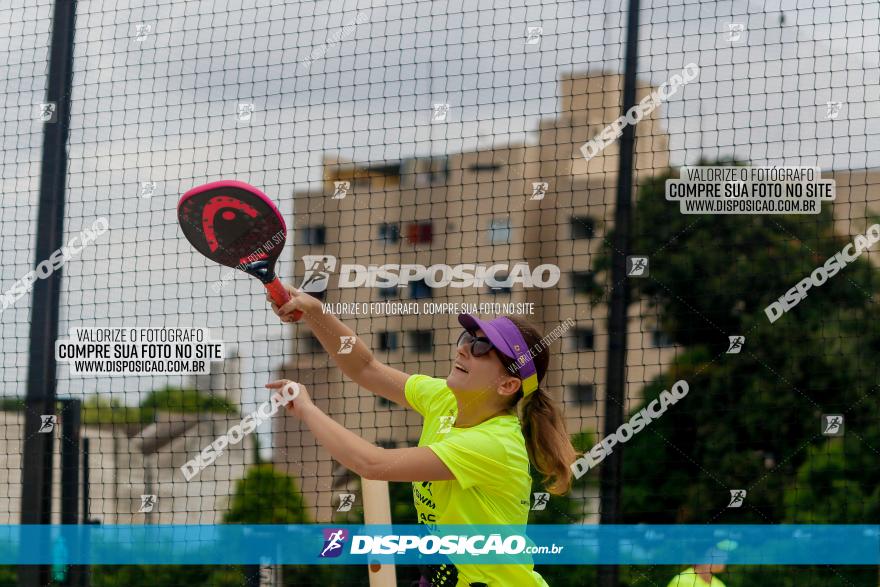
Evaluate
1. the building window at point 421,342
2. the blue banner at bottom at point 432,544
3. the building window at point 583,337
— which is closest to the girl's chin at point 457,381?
the blue banner at bottom at point 432,544

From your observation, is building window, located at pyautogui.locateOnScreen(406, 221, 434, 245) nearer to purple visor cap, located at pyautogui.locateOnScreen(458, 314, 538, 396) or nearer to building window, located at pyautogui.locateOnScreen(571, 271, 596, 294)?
building window, located at pyautogui.locateOnScreen(571, 271, 596, 294)

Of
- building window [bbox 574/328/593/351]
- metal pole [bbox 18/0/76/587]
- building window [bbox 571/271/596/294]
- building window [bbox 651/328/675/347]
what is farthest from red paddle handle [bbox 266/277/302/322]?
building window [bbox 651/328/675/347]

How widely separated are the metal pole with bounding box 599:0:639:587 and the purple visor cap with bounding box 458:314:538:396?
106 inches

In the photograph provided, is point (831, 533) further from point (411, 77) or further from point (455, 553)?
point (455, 553)

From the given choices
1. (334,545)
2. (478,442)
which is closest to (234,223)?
(478,442)

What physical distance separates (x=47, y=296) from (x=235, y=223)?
2296mm

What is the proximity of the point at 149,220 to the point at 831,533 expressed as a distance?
1173cm

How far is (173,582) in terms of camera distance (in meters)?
22.4

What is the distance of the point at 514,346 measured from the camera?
3102mm

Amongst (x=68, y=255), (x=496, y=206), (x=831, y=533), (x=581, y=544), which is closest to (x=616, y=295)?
(x=581, y=544)

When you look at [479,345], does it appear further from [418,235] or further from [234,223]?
[418,235]

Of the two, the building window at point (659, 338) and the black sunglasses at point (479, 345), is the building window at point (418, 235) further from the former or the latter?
the black sunglasses at point (479, 345)

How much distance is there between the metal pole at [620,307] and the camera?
5898mm

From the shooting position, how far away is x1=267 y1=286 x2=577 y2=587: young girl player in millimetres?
2844
